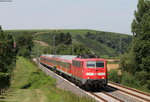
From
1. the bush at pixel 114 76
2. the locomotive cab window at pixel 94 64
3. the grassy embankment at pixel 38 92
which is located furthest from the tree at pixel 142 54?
the locomotive cab window at pixel 94 64

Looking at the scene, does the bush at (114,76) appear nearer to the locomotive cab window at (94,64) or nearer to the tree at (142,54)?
the tree at (142,54)

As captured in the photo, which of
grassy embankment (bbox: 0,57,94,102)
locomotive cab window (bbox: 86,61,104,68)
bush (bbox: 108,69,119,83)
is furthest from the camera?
bush (bbox: 108,69,119,83)

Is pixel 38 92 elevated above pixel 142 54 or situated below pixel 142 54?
below

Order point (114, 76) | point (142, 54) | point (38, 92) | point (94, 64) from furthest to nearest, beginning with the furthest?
1. point (114, 76)
2. point (142, 54)
3. point (94, 64)
4. point (38, 92)

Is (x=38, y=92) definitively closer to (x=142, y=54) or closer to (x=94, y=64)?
(x=94, y=64)

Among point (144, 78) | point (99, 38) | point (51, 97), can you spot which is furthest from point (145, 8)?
point (99, 38)

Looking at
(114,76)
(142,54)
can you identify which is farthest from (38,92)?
(142,54)

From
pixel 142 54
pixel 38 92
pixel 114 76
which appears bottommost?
pixel 114 76

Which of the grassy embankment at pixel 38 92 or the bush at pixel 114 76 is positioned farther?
the bush at pixel 114 76

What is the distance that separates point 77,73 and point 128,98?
29.1 ft

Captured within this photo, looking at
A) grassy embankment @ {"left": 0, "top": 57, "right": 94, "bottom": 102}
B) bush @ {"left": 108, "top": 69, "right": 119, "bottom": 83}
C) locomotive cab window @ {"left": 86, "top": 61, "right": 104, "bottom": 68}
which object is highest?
locomotive cab window @ {"left": 86, "top": 61, "right": 104, "bottom": 68}

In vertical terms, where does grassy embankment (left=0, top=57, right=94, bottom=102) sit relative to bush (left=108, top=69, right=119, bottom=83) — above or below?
above

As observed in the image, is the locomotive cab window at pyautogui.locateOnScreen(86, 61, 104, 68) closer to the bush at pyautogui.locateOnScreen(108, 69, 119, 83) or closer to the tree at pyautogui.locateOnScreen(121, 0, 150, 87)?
the tree at pyautogui.locateOnScreen(121, 0, 150, 87)

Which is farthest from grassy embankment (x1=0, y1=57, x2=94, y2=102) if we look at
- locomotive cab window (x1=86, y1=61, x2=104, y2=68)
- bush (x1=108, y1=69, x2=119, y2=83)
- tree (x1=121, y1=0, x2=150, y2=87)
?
tree (x1=121, y1=0, x2=150, y2=87)
